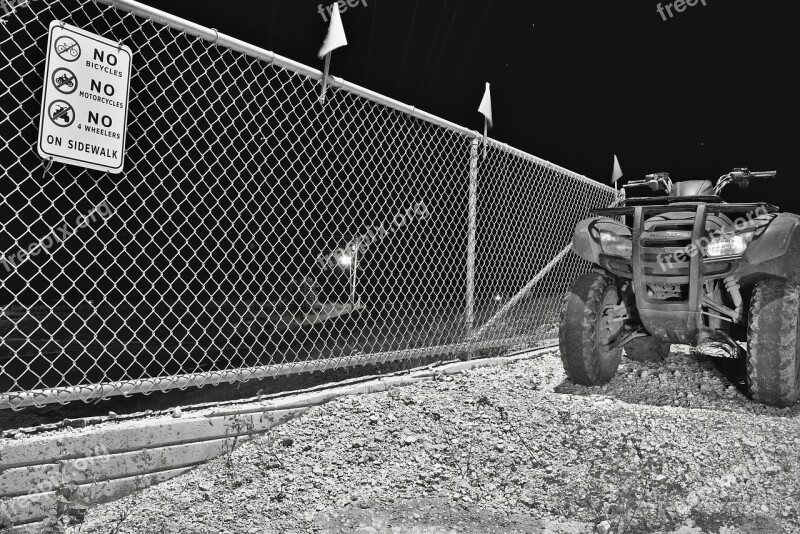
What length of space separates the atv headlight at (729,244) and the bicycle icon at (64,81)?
143 inches

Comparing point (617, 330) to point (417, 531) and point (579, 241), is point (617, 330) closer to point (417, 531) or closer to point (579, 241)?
point (579, 241)

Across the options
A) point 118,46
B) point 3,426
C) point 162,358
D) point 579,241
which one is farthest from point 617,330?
point 162,358

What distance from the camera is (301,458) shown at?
2.86 m

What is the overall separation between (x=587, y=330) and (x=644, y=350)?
123 centimetres

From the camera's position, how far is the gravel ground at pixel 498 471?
2.29 metres

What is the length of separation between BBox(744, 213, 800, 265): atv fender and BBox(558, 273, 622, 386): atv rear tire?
3.04 ft

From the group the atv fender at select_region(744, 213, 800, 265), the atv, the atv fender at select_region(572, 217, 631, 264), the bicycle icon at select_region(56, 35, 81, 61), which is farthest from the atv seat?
the bicycle icon at select_region(56, 35, 81, 61)

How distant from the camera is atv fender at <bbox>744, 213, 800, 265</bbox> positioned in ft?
10.7

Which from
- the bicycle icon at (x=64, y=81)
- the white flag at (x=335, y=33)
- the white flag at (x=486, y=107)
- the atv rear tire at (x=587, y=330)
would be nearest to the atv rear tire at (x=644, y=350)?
the atv rear tire at (x=587, y=330)

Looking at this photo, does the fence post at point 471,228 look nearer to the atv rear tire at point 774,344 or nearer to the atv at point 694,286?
the atv at point 694,286

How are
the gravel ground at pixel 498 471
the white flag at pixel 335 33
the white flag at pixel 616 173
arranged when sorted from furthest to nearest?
the white flag at pixel 616 173
the white flag at pixel 335 33
the gravel ground at pixel 498 471

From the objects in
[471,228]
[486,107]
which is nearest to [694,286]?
[471,228]

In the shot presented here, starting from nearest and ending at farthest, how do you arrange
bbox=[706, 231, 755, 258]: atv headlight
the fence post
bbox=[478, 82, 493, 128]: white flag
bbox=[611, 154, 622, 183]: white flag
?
1. bbox=[706, 231, 755, 258]: atv headlight
2. bbox=[478, 82, 493, 128]: white flag
3. the fence post
4. bbox=[611, 154, 622, 183]: white flag

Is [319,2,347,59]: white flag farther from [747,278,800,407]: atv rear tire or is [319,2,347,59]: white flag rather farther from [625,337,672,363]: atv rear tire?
[625,337,672,363]: atv rear tire
